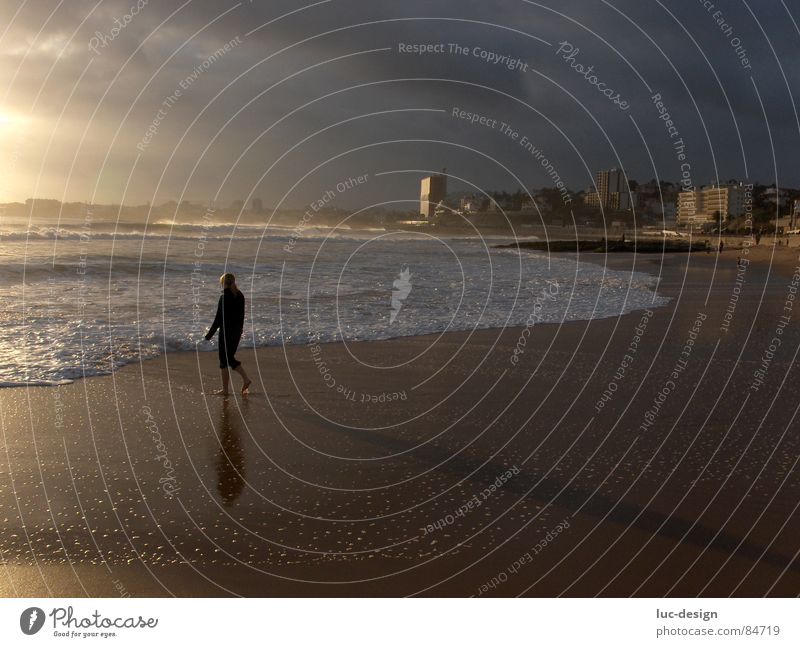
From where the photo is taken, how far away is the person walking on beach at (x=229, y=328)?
1220 cm

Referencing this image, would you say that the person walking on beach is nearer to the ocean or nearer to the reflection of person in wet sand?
the reflection of person in wet sand

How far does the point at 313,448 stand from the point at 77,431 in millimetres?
A: 3160

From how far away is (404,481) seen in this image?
8344 mm

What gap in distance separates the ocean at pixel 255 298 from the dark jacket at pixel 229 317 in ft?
8.73

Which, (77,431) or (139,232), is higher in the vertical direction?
(139,232)

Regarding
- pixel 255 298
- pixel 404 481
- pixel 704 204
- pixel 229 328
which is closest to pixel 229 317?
pixel 229 328

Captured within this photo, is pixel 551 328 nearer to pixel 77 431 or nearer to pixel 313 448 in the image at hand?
pixel 313 448

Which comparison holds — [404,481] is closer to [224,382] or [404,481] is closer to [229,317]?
[224,382]

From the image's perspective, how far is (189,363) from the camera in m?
14.5

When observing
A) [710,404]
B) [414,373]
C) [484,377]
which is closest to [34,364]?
[414,373]

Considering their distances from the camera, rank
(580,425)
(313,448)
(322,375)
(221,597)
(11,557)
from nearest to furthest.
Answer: (221,597) < (11,557) < (313,448) < (580,425) < (322,375)

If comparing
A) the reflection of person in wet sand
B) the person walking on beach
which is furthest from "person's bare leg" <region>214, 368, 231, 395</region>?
the reflection of person in wet sand

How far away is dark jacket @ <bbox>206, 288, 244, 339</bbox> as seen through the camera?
12.4 metres

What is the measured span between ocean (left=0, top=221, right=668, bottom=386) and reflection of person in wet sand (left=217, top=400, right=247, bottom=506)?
4.26 metres
